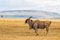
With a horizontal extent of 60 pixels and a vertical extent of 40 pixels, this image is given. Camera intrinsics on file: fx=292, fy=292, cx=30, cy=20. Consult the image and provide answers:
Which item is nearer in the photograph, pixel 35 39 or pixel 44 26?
pixel 35 39

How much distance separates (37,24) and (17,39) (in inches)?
158

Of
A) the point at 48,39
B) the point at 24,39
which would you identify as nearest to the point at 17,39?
the point at 24,39

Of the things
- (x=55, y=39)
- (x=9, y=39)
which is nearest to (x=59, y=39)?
(x=55, y=39)

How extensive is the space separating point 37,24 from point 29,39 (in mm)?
3900

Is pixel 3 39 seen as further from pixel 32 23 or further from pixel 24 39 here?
pixel 32 23

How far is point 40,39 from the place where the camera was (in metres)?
21.1

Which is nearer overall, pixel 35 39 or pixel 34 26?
pixel 35 39

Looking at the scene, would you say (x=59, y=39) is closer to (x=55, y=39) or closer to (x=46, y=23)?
(x=55, y=39)

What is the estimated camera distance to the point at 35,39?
21.0 metres

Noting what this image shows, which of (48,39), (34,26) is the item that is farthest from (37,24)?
(48,39)

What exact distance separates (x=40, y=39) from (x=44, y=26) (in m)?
3.94

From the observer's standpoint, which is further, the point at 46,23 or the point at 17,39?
the point at 46,23

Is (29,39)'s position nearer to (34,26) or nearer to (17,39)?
(17,39)

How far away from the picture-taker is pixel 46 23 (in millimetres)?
25047
